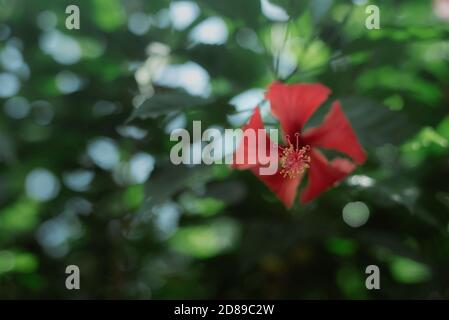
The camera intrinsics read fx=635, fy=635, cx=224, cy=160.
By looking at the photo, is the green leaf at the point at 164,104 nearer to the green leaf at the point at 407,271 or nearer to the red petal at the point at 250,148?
the red petal at the point at 250,148

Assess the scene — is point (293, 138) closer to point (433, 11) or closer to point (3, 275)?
point (433, 11)

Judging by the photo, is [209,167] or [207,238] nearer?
[209,167]

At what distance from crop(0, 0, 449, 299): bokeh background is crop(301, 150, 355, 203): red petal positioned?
1.7 inches

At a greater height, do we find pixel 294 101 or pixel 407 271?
pixel 294 101

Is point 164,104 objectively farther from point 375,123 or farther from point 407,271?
point 407,271

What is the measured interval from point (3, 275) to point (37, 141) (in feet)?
0.54

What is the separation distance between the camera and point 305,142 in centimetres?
58

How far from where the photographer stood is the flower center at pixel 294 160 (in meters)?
0.57

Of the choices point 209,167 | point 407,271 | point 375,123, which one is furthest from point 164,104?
point 407,271

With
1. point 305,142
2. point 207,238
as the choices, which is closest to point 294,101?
point 305,142

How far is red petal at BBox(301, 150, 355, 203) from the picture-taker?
1.94 ft

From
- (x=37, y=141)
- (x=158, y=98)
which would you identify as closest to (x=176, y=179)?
(x=158, y=98)

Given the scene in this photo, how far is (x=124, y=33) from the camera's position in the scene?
2.51ft

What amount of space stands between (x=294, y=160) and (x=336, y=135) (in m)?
0.04
